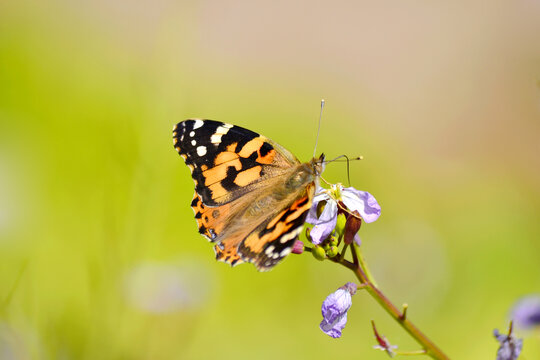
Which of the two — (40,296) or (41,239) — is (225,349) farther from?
(41,239)

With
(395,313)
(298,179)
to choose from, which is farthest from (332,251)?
(298,179)

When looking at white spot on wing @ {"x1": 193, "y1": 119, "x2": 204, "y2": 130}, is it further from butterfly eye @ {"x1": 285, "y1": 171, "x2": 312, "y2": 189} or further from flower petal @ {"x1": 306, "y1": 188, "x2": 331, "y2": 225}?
flower petal @ {"x1": 306, "y1": 188, "x2": 331, "y2": 225}

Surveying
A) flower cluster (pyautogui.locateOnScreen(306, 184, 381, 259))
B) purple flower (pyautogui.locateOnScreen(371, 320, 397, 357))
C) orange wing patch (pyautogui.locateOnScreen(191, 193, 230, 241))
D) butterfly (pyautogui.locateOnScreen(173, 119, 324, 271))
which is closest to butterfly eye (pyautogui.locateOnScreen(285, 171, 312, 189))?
butterfly (pyautogui.locateOnScreen(173, 119, 324, 271))

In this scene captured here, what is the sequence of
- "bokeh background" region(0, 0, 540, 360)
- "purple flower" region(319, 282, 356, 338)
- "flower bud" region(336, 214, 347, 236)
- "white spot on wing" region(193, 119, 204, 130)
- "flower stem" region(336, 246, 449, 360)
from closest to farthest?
"flower stem" region(336, 246, 449, 360)
"purple flower" region(319, 282, 356, 338)
"flower bud" region(336, 214, 347, 236)
"white spot on wing" region(193, 119, 204, 130)
"bokeh background" region(0, 0, 540, 360)


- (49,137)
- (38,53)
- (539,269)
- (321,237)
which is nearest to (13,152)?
(49,137)

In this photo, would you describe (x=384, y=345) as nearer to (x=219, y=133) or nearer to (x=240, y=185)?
(x=240, y=185)
